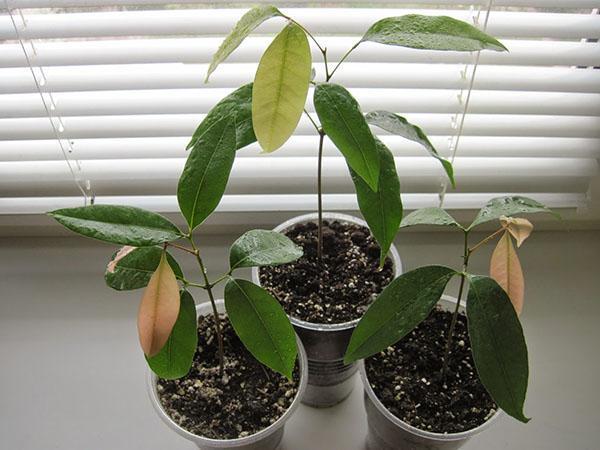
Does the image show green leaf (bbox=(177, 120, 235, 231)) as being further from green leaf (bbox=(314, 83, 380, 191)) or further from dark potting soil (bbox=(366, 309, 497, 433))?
dark potting soil (bbox=(366, 309, 497, 433))

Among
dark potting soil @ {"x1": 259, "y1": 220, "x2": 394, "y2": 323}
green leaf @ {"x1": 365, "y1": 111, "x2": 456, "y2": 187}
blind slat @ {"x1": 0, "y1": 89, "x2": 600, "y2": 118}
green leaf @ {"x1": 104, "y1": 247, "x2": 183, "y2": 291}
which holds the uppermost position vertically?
green leaf @ {"x1": 365, "y1": 111, "x2": 456, "y2": 187}

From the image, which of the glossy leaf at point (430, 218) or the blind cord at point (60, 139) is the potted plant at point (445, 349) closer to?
the glossy leaf at point (430, 218)

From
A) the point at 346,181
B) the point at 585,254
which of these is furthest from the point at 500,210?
the point at 585,254

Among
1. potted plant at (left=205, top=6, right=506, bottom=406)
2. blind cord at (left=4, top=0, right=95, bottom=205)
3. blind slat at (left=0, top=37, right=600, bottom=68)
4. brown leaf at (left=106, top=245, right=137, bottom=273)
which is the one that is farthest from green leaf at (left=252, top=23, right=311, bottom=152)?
blind cord at (left=4, top=0, right=95, bottom=205)

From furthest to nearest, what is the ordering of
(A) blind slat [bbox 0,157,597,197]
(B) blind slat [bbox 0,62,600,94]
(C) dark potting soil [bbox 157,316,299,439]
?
(A) blind slat [bbox 0,157,597,197] < (B) blind slat [bbox 0,62,600,94] < (C) dark potting soil [bbox 157,316,299,439]

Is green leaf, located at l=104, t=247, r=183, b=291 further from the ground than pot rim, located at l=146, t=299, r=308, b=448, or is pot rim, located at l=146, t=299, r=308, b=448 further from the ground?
green leaf, located at l=104, t=247, r=183, b=291

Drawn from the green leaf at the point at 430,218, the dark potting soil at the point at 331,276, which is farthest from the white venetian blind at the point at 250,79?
the green leaf at the point at 430,218

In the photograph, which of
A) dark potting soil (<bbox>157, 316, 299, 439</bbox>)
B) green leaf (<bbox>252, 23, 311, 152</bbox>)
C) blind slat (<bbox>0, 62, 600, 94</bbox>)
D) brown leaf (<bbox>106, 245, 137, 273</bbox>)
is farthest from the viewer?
blind slat (<bbox>0, 62, 600, 94</bbox>)

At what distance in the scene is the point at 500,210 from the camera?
0.71m

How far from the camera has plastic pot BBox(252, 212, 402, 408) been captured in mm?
841

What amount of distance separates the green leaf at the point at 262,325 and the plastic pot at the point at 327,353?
0.14m

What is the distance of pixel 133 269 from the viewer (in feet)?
2.26

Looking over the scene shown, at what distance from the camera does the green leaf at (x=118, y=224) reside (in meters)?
0.58

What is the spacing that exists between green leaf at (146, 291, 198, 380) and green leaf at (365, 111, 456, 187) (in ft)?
0.92
